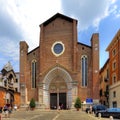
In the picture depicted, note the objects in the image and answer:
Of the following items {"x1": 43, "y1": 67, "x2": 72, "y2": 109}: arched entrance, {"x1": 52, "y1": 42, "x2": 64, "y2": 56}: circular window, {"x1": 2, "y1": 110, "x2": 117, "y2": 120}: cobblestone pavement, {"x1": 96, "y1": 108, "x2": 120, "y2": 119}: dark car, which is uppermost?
{"x1": 52, "y1": 42, "x2": 64, "y2": 56}: circular window

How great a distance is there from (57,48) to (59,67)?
4593 millimetres

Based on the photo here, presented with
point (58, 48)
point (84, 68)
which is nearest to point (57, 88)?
point (84, 68)

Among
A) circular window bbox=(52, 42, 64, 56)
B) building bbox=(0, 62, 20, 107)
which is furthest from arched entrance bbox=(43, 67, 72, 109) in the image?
building bbox=(0, 62, 20, 107)

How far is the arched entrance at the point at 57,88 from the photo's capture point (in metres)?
59.4

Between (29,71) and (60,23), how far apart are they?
1251 cm

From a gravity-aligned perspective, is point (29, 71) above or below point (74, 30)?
below

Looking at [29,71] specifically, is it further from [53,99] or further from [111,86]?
[111,86]

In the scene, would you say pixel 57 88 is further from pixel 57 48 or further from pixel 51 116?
pixel 51 116

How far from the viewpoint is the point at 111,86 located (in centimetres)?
5834

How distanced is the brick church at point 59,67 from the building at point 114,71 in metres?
3.14

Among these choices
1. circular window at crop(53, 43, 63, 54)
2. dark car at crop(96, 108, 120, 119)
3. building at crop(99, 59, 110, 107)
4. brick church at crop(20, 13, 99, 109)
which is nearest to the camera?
dark car at crop(96, 108, 120, 119)

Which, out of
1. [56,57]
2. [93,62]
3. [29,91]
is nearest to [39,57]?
[56,57]

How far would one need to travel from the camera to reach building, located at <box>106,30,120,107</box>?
172 feet

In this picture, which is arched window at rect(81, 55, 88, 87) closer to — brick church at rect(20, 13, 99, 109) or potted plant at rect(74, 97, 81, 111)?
brick church at rect(20, 13, 99, 109)
